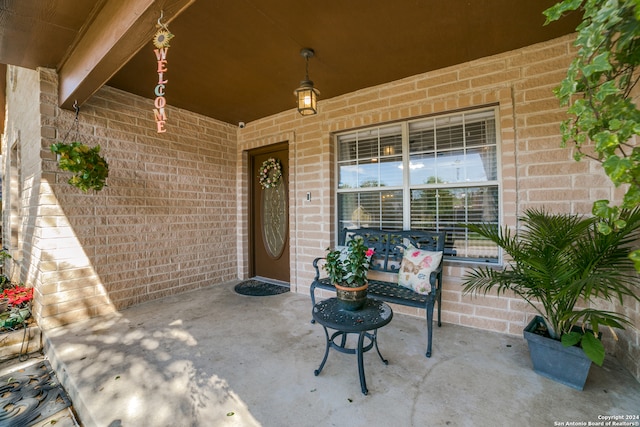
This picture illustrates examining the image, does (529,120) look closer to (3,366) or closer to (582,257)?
(582,257)

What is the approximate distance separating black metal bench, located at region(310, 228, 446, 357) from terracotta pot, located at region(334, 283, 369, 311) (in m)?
0.56

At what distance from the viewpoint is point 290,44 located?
7.68 ft

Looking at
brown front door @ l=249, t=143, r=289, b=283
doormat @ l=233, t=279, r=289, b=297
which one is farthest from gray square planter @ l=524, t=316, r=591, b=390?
brown front door @ l=249, t=143, r=289, b=283

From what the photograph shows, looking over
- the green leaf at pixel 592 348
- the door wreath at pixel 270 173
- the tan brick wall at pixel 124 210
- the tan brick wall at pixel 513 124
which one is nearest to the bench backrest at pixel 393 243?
the tan brick wall at pixel 513 124

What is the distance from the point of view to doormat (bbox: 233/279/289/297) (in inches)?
148

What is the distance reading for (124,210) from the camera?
324cm

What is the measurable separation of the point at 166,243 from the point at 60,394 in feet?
6.39

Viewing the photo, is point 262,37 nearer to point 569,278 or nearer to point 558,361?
point 569,278

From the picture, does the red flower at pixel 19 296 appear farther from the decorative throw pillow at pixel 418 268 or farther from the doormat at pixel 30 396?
the decorative throw pillow at pixel 418 268

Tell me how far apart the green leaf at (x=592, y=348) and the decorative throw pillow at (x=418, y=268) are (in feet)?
3.18

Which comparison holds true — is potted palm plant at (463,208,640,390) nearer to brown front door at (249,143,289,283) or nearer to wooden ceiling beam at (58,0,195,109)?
wooden ceiling beam at (58,0,195,109)

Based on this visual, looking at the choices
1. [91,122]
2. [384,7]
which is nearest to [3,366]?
[91,122]

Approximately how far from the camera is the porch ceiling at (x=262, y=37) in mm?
1912

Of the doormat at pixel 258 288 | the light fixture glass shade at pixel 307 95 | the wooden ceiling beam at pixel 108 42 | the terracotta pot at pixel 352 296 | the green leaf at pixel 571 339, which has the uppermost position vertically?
the wooden ceiling beam at pixel 108 42
